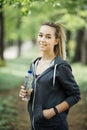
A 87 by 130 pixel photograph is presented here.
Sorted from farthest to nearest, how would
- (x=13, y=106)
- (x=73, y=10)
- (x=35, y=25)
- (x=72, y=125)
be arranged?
(x=35, y=25) → (x=73, y=10) → (x=13, y=106) → (x=72, y=125)

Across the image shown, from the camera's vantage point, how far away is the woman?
4.07 m

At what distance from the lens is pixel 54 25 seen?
4277mm

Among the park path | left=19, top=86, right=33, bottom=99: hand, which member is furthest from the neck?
the park path

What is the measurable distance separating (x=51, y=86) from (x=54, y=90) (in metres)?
0.06

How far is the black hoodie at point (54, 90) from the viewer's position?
4073mm

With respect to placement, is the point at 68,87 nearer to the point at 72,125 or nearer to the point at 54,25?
the point at 54,25

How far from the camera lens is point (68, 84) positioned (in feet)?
13.4

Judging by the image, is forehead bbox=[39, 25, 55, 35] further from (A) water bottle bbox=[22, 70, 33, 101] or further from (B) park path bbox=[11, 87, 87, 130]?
(B) park path bbox=[11, 87, 87, 130]

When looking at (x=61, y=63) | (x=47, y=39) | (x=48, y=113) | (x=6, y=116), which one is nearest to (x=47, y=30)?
(x=47, y=39)

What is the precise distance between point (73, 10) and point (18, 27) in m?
20.4

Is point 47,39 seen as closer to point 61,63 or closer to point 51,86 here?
point 61,63

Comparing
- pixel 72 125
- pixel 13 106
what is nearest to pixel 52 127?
pixel 72 125

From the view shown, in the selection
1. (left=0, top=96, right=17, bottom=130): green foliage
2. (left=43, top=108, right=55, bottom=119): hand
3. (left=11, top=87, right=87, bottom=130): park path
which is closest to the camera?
(left=43, top=108, right=55, bottom=119): hand

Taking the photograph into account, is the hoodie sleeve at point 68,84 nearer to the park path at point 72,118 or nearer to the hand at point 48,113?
the hand at point 48,113
